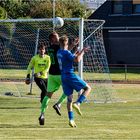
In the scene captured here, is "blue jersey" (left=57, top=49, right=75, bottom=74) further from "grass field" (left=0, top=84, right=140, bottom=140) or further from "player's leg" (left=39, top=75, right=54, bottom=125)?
"grass field" (left=0, top=84, right=140, bottom=140)

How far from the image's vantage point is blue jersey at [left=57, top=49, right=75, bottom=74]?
13469 millimetres

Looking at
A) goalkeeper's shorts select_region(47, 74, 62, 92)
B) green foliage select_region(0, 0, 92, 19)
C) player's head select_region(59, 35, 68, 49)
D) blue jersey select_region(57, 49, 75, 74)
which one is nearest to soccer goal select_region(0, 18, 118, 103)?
goalkeeper's shorts select_region(47, 74, 62, 92)

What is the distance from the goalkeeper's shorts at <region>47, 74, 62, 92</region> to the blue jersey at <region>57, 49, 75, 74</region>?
4.47 feet

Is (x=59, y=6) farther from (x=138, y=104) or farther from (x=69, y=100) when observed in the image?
(x=69, y=100)

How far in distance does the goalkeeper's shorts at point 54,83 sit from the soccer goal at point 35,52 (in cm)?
555

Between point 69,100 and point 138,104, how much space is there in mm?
7383

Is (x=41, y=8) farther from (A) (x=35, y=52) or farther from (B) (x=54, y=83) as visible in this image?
(B) (x=54, y=83)

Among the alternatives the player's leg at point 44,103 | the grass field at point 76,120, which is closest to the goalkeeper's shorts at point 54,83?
the player's leg at point 44,103

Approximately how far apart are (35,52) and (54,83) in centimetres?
956

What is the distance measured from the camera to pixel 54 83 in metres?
15.1

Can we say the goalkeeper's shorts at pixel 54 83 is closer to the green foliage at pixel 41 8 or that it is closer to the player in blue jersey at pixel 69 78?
the player in blue jersey at pixel 69 78

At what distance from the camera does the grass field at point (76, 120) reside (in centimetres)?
1233

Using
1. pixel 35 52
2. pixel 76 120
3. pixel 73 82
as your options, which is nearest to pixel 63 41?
pixel 73 82

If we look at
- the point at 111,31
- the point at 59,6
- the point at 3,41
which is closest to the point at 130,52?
the point at 111,31
